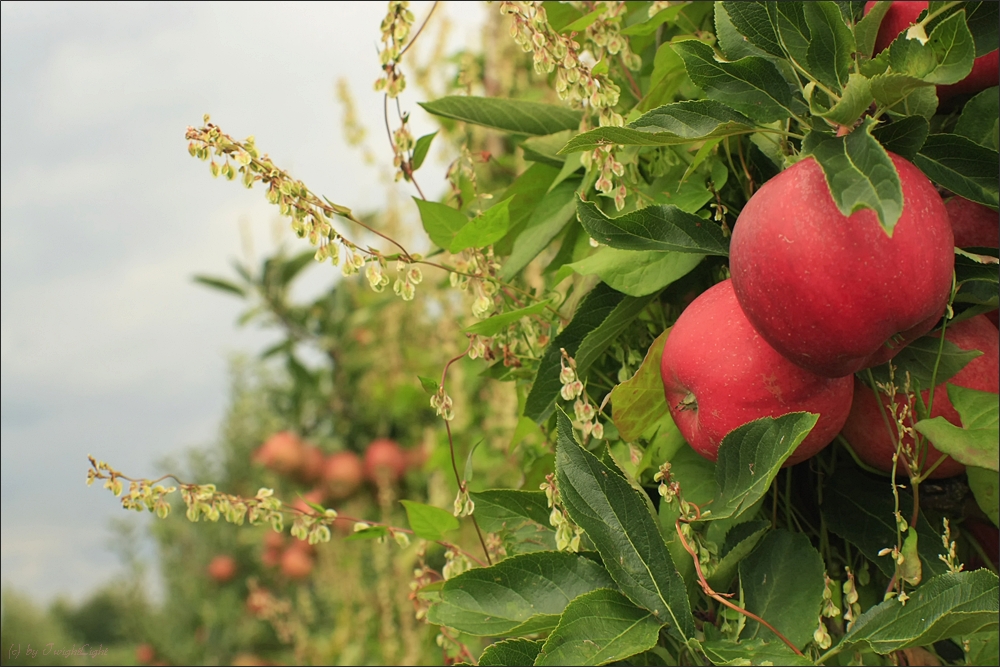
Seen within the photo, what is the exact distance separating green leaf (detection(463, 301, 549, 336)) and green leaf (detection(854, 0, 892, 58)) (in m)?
0.24

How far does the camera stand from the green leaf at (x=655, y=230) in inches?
18.4

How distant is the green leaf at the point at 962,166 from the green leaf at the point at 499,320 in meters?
0.24

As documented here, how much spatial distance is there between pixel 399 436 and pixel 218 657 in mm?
668

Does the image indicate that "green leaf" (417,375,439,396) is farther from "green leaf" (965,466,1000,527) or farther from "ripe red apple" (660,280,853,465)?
"green leaf" (965,466,1000,527)

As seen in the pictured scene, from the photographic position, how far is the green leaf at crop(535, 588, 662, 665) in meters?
0.41

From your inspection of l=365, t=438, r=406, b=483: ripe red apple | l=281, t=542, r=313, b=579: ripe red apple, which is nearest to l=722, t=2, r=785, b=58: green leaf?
l=365, t=438, r=406, b=483: ripe red apple

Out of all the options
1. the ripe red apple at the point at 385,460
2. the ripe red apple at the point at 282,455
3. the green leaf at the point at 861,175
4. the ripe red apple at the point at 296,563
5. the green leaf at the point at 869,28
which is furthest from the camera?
the ripe red apple at the point at 296,563

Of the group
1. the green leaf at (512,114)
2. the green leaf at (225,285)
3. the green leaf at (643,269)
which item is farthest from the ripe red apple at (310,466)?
the green leaf at (643,269)

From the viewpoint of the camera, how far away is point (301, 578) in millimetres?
2203

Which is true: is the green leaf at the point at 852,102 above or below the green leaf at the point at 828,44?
below

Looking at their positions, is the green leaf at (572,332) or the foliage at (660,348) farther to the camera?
the green leaf at (572,332)

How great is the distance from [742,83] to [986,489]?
28cm

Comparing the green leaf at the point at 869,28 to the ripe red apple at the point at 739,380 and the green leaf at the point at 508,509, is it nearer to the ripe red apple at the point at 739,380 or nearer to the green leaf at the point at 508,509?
the ripe red apple at the point at 739,380

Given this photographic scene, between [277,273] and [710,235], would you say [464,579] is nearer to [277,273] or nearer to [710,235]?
[710,235]
